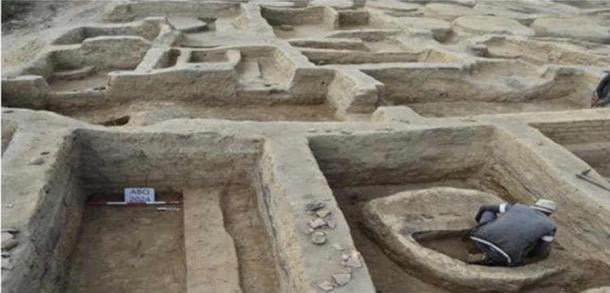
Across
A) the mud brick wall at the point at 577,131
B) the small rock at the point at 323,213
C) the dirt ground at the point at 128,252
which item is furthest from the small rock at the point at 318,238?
the mud brick wall at the point at 577,131

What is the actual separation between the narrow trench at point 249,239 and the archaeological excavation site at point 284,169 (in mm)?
20

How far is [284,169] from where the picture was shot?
16.3 feet

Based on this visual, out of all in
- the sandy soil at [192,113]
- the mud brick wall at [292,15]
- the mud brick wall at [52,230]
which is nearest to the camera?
the mud brick wall at [52,230]

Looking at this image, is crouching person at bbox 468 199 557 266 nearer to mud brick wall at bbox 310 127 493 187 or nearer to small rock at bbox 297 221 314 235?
mud brick wall at bbox 310 127 493 187

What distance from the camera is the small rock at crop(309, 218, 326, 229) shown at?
164 inches

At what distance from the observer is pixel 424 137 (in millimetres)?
6121

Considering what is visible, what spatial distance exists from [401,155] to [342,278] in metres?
2.75

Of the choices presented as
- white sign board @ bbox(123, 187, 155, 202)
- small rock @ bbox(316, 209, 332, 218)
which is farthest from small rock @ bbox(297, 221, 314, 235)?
white sign board @ bbox(123, 187, 155, 202)

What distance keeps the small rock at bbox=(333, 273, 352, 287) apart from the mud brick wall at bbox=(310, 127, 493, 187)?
2264mm

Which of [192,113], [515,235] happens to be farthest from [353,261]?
[192,113]

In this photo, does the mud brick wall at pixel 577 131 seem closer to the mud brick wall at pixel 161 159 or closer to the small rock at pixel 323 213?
the small rock at pixel 323 213

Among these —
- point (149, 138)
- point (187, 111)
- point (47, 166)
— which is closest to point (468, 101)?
point (187, 111)

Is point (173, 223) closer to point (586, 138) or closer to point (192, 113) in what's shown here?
point (192, 113)

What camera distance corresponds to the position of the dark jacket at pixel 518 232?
4617 mm
